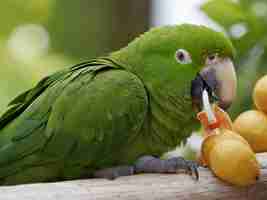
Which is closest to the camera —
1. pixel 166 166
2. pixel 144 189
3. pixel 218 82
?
pixel 144 189

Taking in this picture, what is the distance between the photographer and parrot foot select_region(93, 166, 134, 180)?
1170 mm

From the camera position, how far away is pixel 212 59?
4.27 ft

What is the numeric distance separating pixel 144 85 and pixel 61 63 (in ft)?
4.22

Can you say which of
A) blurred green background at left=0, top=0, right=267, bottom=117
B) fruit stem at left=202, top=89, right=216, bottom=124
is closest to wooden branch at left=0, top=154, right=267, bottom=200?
fruit stem at left=202, top=89, right=216, bottom=124

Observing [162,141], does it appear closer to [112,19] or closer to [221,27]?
[221,27]

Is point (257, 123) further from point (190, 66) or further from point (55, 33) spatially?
point (55, 33)

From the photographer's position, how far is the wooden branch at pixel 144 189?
1004 mm

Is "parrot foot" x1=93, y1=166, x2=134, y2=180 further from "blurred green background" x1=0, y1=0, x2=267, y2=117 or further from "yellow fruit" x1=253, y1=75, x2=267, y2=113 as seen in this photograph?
"blurred green background" x1=0, y1=0, x2=267, y2=117

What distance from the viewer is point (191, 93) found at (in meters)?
1.32

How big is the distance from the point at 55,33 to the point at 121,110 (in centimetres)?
162

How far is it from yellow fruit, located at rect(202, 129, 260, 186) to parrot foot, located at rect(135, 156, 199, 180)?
0.05 m

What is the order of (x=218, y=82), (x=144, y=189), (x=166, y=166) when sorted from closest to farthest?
(x=144, y=189)
(x=166, y=166)
(x=218, y=82)

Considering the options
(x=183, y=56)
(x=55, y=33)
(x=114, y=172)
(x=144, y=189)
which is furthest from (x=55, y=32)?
(x=144, y=189)

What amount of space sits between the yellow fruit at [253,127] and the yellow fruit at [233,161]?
0.18 m
